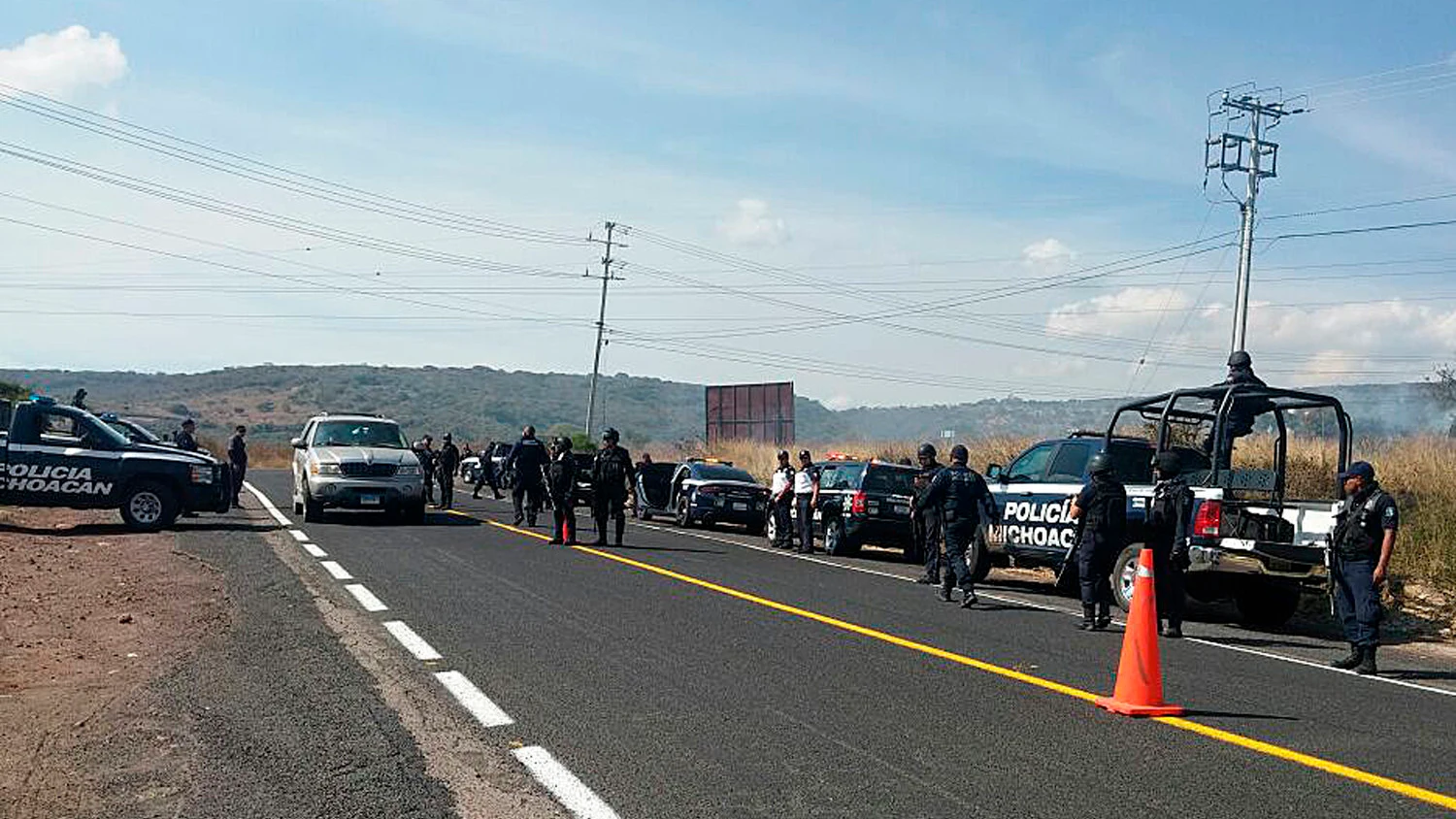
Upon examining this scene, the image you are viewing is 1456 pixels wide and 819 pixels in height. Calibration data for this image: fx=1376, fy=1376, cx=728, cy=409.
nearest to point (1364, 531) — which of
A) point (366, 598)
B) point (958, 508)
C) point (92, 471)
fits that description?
point (958, 508)

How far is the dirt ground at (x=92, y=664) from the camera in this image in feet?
20.8

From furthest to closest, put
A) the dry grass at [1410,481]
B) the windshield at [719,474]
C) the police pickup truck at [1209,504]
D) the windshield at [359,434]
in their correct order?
the windshield at [719,474] < the windshield at [359,434] < the dry grass at [1410,481] < the police pickup truck at [1209,504]

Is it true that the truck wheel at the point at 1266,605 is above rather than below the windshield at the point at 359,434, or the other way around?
below

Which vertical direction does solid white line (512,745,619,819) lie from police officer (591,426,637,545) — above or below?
below

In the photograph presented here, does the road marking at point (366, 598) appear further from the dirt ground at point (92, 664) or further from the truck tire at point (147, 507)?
the truck tire at point (147, 507)

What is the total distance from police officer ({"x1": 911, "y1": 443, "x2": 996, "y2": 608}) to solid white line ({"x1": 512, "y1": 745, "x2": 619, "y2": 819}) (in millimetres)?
8125

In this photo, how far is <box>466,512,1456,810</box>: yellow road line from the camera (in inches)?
263

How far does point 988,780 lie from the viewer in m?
6.56

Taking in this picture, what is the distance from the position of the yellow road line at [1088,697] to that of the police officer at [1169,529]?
3.15 meters

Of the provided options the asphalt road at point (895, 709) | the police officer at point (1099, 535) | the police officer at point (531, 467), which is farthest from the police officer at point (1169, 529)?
the police officer at point (531, 467)

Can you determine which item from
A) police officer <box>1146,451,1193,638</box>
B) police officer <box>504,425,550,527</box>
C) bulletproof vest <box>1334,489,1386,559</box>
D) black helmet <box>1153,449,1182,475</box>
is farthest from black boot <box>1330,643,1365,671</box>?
police officer <box>504,425,550,527</box>

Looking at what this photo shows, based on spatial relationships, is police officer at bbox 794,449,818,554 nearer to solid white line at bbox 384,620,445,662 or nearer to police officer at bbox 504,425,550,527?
police officer at bbox 504,425,550,527

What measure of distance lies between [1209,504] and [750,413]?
41690 mm

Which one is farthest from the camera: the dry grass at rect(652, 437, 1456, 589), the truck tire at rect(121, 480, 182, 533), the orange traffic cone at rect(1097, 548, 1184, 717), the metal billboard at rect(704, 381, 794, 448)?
the metal billboard at rect(704, 381, 794, 448)
